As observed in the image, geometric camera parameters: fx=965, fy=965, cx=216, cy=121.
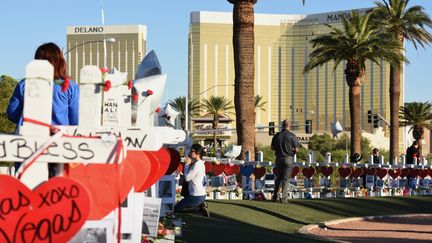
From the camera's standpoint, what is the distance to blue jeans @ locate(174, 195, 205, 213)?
1453cm

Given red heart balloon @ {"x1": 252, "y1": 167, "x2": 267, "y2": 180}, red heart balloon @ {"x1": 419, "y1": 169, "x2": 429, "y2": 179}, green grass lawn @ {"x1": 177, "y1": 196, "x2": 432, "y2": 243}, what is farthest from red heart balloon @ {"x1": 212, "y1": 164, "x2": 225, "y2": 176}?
red heart balloon @ {"x1": 419, "y1": 169, "x2": 429, "y2": 179}

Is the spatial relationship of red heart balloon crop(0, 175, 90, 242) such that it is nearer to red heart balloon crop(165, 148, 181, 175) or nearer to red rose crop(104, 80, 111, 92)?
red rose crop(104, 80, 111, 92)

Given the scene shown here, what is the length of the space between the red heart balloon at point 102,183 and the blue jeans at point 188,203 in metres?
9.10

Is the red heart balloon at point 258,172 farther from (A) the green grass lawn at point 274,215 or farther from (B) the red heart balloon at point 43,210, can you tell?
(B) the red heart balloon at point 43,210

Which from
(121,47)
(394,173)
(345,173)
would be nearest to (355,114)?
(394,173)

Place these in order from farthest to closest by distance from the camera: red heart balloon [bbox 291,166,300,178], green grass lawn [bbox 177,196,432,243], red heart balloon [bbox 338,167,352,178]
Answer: red heart balloon [bbox 338,167,352,178]
red heart balloon [bbox 291,166,300,178]
green grass lawn [bbox 177,196,432,243]

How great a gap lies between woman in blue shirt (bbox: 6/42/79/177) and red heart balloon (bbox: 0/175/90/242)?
1.05 m

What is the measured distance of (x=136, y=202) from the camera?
668 cm

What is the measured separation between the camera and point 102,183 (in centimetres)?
533

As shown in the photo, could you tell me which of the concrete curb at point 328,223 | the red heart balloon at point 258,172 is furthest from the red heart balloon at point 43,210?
the red heart balloon at point 258,172

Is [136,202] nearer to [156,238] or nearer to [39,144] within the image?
[39,144]

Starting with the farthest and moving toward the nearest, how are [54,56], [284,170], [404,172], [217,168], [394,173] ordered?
[404,172], [394,173], [217,168], [284,170], [54,56]

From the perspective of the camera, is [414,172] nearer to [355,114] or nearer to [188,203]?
[355,114]

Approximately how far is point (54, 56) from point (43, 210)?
1.91 metres
